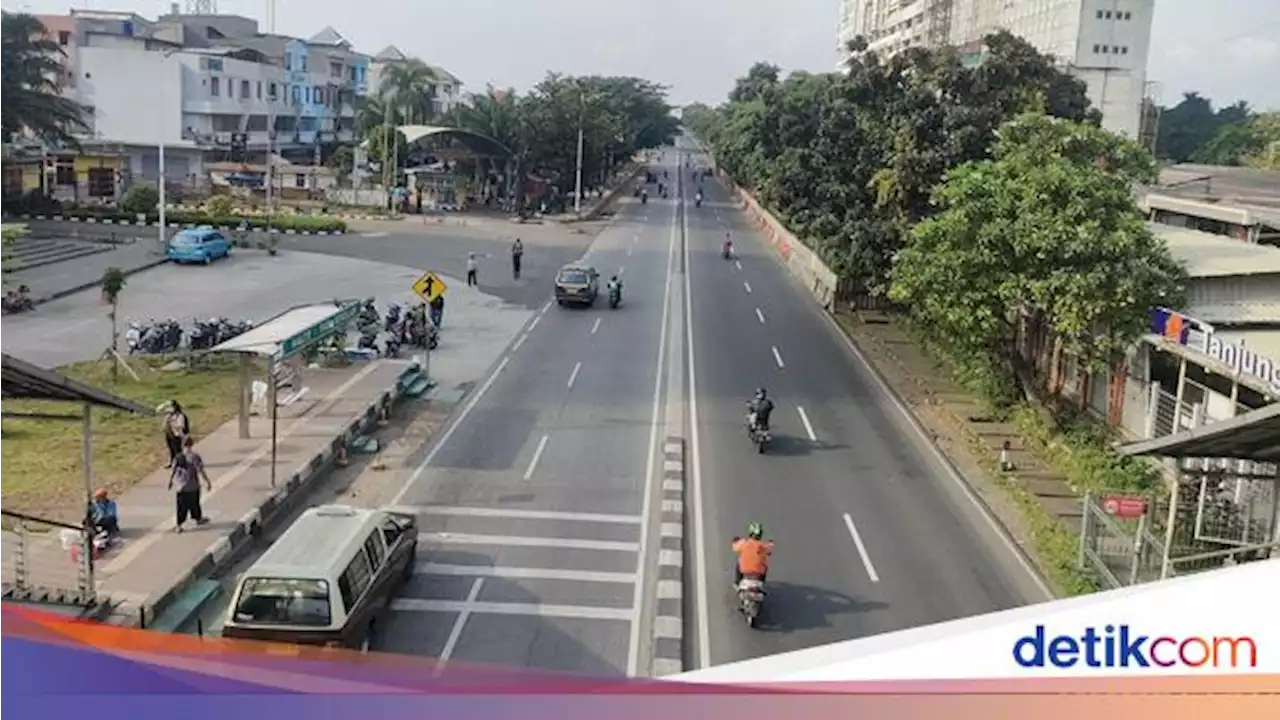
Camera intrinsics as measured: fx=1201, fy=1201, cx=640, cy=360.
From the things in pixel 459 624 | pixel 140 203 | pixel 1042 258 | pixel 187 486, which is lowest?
pixel 459 624

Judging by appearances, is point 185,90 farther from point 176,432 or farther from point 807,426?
point 176,432

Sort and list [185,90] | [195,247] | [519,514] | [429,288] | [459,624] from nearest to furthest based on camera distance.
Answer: [459,624] < [519,514] < [429,288] < [195,247] < [185,90]

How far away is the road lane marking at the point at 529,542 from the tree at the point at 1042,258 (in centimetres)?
872

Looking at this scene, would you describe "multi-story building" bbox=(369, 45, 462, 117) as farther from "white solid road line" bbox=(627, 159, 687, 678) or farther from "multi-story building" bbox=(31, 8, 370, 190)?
"white solid road line" bbox=(627, 159, 687, 678)

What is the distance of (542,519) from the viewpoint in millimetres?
16812

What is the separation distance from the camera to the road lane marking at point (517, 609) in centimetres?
1352

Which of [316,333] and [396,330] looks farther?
[396,330]

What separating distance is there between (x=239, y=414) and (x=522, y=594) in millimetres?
7857

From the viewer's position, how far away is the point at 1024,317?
81.8 feet

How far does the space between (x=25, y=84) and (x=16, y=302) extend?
83.7ft

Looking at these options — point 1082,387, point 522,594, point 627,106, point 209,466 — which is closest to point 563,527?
point 522,594

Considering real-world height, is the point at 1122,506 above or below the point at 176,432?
above

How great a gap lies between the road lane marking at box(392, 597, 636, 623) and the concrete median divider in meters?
2.28

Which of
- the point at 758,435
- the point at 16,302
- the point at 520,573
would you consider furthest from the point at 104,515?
the point at 16,302
